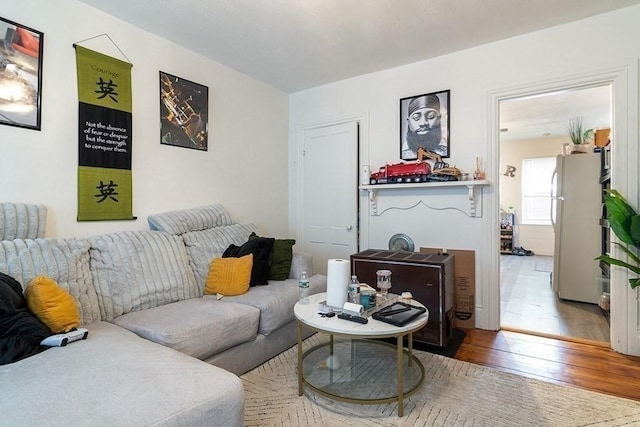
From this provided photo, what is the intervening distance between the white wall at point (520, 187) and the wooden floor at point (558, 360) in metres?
5.40

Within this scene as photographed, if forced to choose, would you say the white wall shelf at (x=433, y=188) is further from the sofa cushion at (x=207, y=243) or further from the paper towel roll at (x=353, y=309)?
the paper towel roll at (x=353, y=309)

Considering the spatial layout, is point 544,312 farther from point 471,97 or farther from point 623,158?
point 471,97

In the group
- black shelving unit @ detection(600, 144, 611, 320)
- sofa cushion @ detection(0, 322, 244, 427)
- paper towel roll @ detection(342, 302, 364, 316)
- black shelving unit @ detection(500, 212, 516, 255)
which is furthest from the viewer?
black shelving unit @ detection(500, 212, 516, 255)

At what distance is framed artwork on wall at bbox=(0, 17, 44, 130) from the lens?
2.05m

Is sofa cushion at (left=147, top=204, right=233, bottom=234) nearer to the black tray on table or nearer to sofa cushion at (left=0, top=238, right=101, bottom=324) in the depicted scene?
sofa cushion at (left=0, top=238, right=101, bottom=324)

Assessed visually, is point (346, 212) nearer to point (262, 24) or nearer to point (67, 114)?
point (262, 24)

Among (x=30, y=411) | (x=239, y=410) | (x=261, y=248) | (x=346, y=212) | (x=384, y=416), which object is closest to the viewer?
(x=30, y=411)

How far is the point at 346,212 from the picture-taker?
391cm

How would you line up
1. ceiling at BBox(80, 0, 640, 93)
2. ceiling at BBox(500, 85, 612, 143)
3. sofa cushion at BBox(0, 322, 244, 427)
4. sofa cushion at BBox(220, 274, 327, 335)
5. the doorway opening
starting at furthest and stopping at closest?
ceiling at BBox(500, 85, 612, 143)
the doorway opening
ceiling at BBox(80, 0, 640, 93)
sofa cushion at BBox(220, 274, 327, 335)
sofa cushion at BBox(0, 322, 244, 427)

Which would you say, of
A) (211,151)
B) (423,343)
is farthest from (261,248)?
(423,343)

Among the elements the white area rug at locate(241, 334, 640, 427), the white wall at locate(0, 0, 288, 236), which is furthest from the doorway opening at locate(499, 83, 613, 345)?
the white wall at locate(0, 0, 288, 236)

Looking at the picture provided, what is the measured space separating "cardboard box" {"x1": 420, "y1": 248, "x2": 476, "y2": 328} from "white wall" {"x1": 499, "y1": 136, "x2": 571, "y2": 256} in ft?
17.7

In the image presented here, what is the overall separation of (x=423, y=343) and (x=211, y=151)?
2644mm

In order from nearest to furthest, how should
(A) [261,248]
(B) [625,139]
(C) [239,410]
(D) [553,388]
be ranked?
(C) [239,410] < (D) [553,388] < (B) [625,139] < (A) [261,248]
